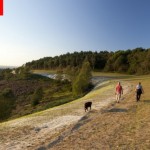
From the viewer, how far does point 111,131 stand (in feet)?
71.8

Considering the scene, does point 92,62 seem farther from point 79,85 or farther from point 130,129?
point 130,129

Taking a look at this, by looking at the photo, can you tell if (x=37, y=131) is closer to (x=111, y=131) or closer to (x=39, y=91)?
(x=111, y=131)

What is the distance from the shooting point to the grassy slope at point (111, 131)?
18478 mm

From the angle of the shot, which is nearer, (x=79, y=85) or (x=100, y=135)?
(x=100, y=135)

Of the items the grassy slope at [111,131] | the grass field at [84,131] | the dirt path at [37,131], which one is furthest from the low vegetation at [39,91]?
Result: the grassy slope at [111,131]

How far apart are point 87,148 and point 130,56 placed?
475ft

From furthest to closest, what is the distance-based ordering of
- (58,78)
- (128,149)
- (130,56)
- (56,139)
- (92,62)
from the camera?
(92,62)
(130,56)
(58,78)
(56,139)
(128,149)

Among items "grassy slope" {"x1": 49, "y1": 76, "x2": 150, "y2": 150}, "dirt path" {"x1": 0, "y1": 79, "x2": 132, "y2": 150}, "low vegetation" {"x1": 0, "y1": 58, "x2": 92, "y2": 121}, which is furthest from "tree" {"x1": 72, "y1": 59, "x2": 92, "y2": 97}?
"dirt path" {"x1": 0, "y1": 79, "x2": 132, "y2": 150}

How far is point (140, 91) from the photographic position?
3769 cm

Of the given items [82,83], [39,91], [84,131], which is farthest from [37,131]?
[82,83]

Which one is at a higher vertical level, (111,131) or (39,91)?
(111,131)

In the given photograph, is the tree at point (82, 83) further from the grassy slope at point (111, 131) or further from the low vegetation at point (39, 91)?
the grassy slope at point (111, 131)

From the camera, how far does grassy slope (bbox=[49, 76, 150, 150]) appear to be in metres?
18.5

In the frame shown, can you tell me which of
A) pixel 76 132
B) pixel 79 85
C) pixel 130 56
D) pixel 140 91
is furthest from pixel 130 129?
pixel 130 56
